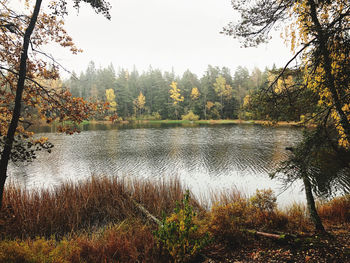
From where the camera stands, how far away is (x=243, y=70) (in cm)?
6444

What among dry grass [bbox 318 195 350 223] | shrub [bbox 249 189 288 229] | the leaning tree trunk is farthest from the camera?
dry grass [bbox 318 195 350 223]

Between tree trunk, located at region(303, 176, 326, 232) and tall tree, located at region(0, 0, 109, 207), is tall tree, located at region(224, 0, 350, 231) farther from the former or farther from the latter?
tall tree, located at region(0, 0, 109, 207)

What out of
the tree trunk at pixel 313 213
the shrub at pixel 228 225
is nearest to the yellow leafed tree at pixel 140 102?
the shrub at pixel 228 225

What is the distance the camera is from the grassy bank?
2.95 m

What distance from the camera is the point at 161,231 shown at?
3021 millimetres

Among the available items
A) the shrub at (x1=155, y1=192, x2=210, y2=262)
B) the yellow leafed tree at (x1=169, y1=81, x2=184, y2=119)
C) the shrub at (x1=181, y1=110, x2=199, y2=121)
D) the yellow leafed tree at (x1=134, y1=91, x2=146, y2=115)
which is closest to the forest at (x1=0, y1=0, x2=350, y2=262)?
the shrub at (x1=155, y1=192, x2=210, y2=262)

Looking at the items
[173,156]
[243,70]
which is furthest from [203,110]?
[173,156]

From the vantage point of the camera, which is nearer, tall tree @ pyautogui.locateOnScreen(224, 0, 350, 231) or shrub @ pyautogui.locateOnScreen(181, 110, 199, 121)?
tall tree @ pyautogui.locateOnScreen(224, 0, 350, 231)

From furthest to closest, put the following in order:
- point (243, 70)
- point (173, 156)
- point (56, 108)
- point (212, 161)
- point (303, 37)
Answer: point (243, 70)
point (173, 156)
point (212, 161)
point (303, 37)
point (56, 108)

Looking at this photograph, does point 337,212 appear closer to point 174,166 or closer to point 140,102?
point 174,166

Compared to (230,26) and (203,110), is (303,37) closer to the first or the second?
(230,26)

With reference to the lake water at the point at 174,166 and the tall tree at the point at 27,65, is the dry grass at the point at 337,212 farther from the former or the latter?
the tall tree at the point at 27,65

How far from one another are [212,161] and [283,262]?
12.8 meters

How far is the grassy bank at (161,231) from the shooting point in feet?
9.68
